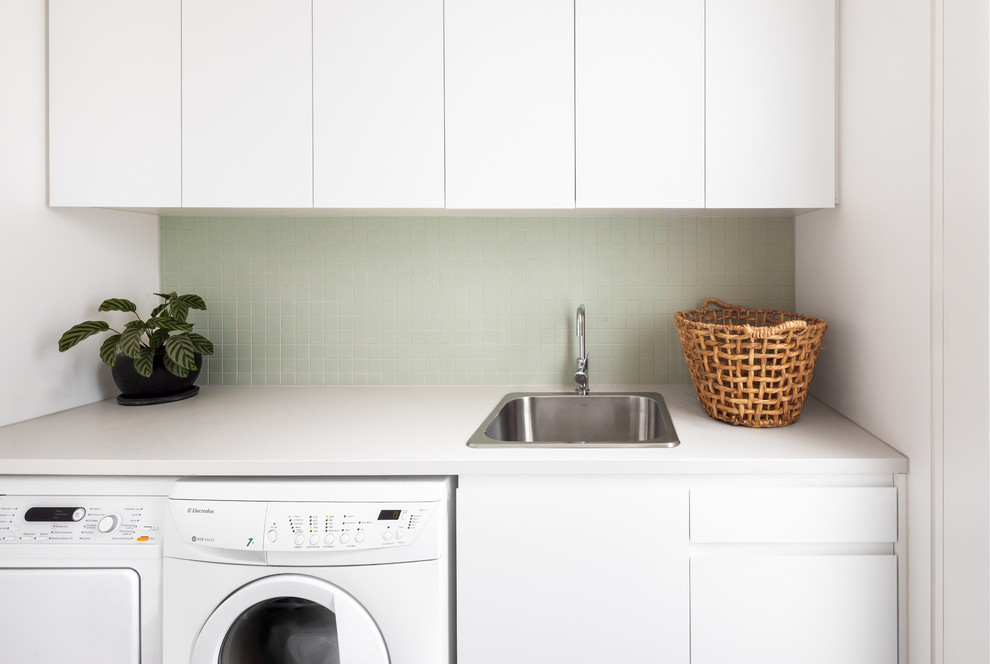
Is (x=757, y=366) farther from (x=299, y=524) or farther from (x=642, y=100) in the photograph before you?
(x=299, y=524)

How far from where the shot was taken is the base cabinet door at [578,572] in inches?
51.4

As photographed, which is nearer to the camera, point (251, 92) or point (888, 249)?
point (888, 249)

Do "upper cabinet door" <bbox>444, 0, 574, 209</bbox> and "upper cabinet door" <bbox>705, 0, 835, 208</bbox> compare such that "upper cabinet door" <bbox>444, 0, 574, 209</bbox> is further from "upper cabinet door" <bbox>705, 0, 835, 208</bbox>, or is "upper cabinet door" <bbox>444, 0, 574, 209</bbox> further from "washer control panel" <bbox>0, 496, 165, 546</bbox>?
"washer control panel" <bbox>0, 496, 165, 546</bbox>

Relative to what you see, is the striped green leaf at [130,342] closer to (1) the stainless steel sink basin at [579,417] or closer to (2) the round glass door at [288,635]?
(2) the round glass door at [288,635]

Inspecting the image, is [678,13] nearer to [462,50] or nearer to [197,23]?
[462,50]

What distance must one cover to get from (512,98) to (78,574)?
1.53 metres

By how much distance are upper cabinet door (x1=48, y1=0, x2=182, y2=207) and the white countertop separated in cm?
66

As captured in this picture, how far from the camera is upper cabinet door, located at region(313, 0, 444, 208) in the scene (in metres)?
1.62

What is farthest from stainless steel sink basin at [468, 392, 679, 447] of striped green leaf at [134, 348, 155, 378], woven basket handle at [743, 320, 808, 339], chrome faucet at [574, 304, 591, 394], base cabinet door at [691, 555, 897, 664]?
striped green leaf at [134, 348, 155, 378]

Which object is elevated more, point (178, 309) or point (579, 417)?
point (178, 309)

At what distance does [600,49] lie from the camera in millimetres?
1598

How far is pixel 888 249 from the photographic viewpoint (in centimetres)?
134

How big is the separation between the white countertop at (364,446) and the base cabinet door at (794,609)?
211 mm

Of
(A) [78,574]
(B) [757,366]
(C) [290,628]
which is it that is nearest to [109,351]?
(A) [78,574]
